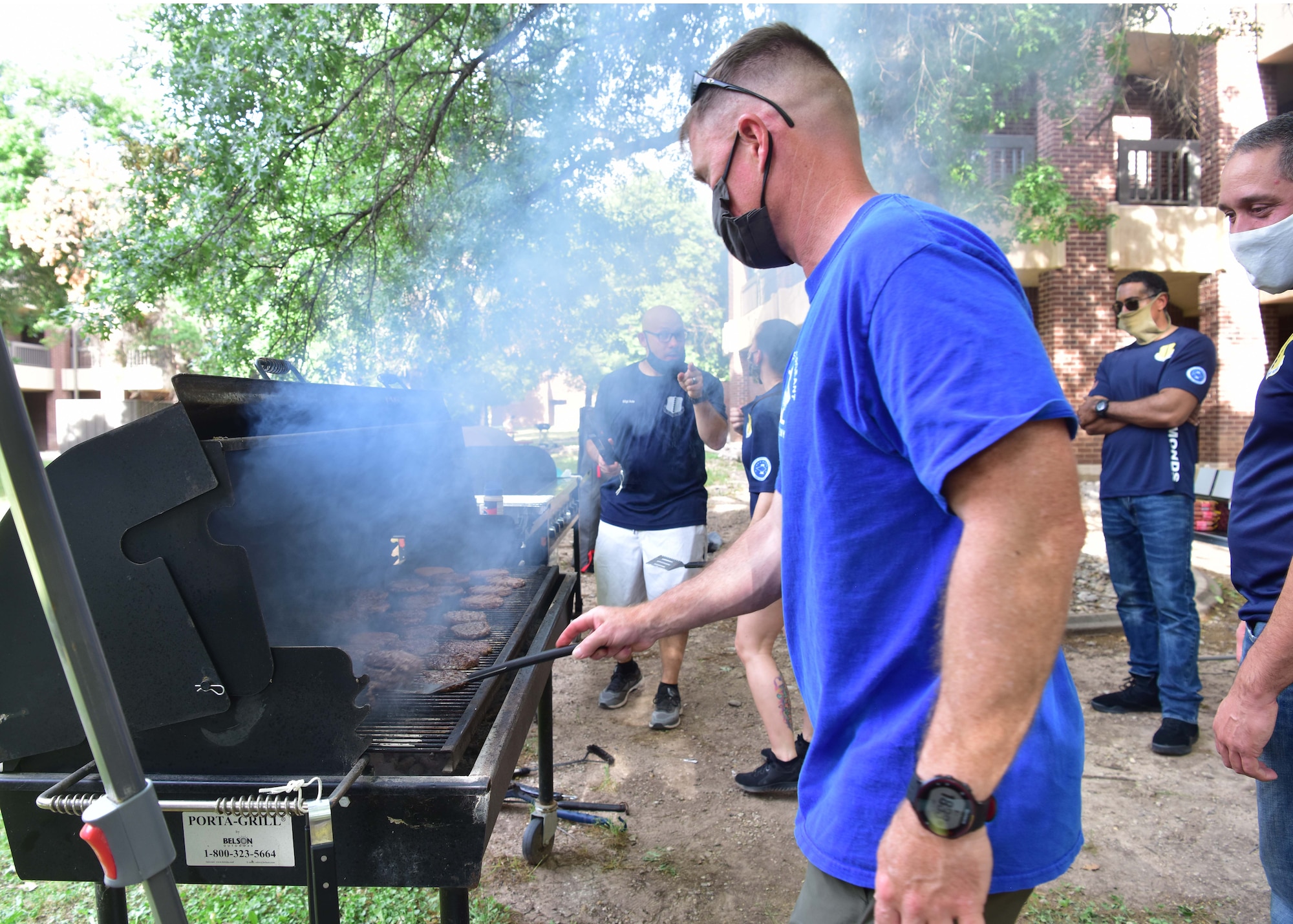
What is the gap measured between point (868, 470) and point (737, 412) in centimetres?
380

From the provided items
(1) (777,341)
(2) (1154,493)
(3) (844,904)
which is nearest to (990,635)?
(3) (844,904)

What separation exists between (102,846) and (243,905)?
269 cm

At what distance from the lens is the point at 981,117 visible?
6992mm

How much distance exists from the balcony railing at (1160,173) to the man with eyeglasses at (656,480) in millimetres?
13120

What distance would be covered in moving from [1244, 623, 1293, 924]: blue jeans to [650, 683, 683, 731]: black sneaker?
10.7 feet

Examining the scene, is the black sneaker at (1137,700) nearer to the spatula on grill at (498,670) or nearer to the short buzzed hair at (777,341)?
the short buzzed hair at (777,341)

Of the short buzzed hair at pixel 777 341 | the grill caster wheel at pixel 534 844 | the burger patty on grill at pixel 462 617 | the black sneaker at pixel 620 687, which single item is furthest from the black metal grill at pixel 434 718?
the black sneaker at pixel 620 687

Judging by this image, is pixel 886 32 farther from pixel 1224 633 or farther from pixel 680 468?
pixel 1224 633

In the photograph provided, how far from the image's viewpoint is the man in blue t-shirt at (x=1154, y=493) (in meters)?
4.32

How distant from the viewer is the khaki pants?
125 centimetres

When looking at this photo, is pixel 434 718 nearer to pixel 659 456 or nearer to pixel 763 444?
pixel 763 444

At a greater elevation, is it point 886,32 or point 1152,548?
→ point 886,32

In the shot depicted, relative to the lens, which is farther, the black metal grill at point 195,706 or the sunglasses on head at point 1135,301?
the sunglasses on head at point 1135,301

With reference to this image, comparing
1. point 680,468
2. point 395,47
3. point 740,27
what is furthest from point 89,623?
point 740,27
